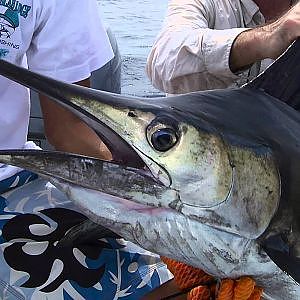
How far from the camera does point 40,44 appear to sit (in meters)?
1.71

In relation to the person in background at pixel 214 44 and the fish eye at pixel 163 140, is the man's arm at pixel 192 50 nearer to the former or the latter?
the person in background at pixel 214 44

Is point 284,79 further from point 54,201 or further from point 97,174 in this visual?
point 54,201

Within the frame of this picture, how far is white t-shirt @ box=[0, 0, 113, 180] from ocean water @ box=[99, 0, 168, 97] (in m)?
2.00

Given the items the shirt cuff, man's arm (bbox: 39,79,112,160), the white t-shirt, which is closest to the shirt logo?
the white t-shirt

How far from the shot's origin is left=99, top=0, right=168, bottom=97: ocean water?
14.8 ft

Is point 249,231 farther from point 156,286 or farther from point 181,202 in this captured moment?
point 156,286

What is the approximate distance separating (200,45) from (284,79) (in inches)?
27.9

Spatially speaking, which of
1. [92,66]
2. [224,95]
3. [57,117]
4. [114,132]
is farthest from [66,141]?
[114,132]

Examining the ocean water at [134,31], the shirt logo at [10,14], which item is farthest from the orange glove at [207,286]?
the ocean water at [134,31]

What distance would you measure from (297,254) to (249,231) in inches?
3.7

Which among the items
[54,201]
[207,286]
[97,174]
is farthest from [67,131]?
[97,174]

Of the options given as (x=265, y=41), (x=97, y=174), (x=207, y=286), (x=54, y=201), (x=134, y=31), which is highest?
(x=97, y=174)

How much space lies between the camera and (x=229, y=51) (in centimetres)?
190

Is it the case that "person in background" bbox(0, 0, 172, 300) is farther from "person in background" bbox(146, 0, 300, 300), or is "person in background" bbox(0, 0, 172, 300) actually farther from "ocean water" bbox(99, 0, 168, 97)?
"ocean water" bbox(99, 0, 168, 97)
